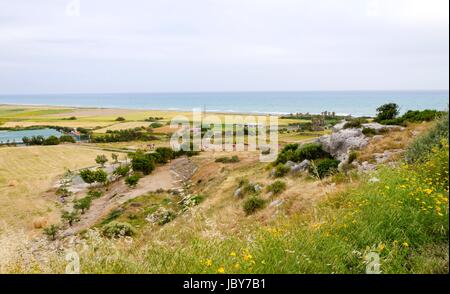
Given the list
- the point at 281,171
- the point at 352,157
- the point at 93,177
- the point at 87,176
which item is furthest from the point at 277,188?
the point at 87,176

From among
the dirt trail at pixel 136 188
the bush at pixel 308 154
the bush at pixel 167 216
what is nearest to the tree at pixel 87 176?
the dirt trail at pixel 136 188

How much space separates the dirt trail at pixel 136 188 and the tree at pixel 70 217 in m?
0.33

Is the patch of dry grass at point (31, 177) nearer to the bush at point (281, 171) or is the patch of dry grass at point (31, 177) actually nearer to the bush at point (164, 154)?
the bush at point (164, 154)

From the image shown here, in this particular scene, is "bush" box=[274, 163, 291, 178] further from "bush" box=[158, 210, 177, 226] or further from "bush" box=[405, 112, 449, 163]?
"bush" box=[405, 112, 449, 163]

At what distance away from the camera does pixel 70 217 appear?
77.9 feet

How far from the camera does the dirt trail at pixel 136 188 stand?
25891 mm

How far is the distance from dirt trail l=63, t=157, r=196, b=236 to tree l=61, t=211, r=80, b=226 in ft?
1.10

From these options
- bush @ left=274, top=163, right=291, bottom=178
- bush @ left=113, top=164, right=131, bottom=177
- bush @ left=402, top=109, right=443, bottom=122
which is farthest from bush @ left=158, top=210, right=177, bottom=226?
bush @ left=113, top=164, right=131, bottom=177

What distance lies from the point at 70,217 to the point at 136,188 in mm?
12515

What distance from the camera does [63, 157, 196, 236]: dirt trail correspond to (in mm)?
25891

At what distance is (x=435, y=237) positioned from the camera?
166 inches

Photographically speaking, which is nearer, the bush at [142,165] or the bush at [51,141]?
the bush at [142,165]

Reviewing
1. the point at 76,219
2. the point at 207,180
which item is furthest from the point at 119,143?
the point at 76,219
